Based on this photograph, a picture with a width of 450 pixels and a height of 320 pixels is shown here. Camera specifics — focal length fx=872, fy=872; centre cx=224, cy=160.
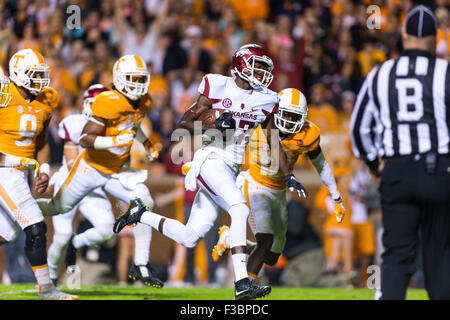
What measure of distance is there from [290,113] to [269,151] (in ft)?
1.28

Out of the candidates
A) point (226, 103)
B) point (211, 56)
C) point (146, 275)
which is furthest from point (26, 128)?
point (211, 56)

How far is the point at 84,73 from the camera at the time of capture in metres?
13.0

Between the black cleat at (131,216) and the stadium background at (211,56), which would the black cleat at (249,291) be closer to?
the black cleat at (131,216)

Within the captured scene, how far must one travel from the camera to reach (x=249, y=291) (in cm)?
663

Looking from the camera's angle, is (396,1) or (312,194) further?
(396,1)

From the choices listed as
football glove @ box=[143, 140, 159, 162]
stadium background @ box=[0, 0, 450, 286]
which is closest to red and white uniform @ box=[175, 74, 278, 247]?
football glove @ box=[143, 140, 159, 162]

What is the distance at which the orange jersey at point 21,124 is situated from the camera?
754cm

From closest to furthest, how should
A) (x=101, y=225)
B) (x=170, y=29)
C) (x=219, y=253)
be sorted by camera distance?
1. (x=219, y=253)
2. (x=101, y=225)
3. (x=170, y=29)

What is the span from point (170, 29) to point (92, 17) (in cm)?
132

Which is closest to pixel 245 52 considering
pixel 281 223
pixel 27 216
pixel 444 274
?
pixel 281 223

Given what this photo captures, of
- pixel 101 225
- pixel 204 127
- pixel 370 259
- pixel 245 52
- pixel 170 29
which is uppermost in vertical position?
pixel 170 29

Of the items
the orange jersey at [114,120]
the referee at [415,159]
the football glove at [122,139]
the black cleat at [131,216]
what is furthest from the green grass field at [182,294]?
the referee at [415,159]

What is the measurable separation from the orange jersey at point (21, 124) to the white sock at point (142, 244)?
3.97 ft

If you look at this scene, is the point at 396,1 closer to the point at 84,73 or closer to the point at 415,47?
the point at 84,73
